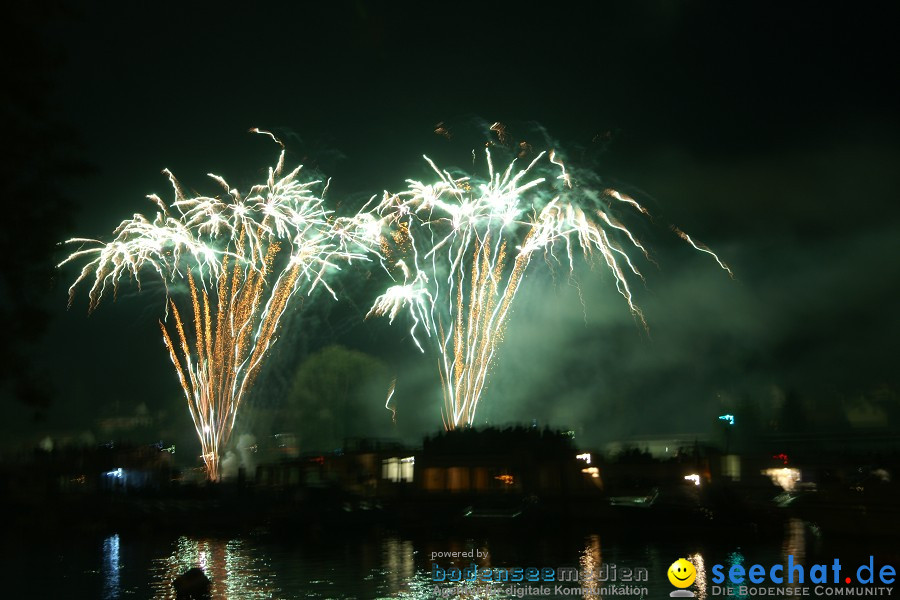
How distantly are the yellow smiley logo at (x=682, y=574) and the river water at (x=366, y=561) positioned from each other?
218 mm

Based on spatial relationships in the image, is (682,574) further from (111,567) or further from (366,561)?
(111,567)

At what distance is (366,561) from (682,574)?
33.4 feet

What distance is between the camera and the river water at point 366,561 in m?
19.9

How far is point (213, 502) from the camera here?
38969 millimetres

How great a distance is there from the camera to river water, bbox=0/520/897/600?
65.4 feet

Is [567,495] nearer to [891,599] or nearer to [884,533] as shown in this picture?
[884,533]

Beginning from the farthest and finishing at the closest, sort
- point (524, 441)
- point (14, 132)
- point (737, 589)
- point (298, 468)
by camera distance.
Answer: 1. point (298, 468)
2. point (524, 441)
3. point (737, 589)
4. point (14, 132)

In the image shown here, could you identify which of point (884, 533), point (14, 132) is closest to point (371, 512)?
point (884, 533)

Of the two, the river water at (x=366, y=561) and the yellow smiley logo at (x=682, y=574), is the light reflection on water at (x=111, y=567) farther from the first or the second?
the yellow smiley logo at (x=682, y=574)

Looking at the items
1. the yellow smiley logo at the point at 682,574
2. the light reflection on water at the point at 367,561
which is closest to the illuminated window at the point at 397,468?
the light reflection on water at the point at 367,561

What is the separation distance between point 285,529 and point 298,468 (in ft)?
38.5

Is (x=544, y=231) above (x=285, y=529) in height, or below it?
above

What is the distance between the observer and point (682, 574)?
2072 centimetres

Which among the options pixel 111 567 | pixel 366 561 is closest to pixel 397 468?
pixel 366 561
